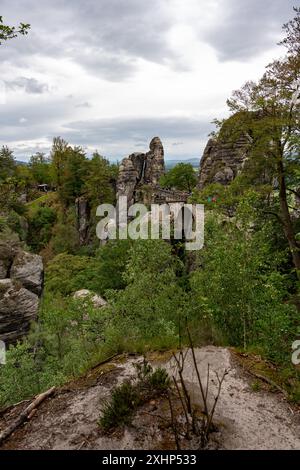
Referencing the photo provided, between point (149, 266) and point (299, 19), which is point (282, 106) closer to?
point (299, 19)

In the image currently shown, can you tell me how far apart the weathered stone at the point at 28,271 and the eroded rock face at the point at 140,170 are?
33674 mm

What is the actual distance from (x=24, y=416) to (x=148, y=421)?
95.6 inches

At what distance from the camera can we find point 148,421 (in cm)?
639

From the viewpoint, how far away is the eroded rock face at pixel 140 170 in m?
58.9

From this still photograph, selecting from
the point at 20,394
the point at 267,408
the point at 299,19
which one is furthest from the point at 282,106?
the point at 20,394

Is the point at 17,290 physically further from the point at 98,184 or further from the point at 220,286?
the point at 98,184

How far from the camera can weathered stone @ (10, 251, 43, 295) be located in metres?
24.5

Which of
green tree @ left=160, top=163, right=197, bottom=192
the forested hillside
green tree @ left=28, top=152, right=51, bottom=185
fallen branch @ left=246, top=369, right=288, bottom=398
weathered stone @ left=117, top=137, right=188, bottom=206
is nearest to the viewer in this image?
fallen branch @ left=246, top=369, right=288, bottom=398

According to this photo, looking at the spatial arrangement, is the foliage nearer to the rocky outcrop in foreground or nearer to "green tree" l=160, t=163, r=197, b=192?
the rocky outcrop in foreground

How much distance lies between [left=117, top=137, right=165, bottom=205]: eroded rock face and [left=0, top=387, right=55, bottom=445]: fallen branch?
168 feet
